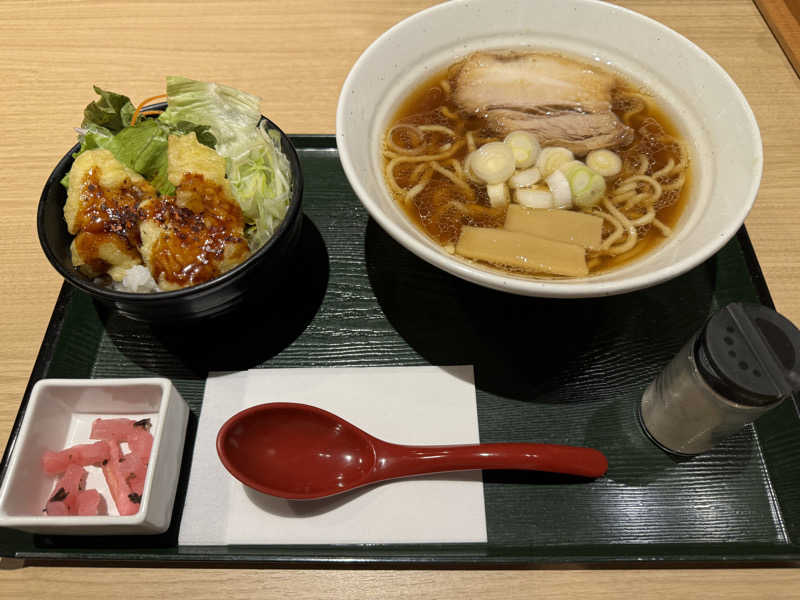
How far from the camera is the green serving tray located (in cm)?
106

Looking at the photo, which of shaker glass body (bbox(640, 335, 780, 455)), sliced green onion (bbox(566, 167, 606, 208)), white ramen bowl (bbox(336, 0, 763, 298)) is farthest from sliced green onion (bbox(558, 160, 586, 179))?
shaker glass body (bbox(640, 335, 780, 455))

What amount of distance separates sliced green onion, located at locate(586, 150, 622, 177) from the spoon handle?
0.80 metres

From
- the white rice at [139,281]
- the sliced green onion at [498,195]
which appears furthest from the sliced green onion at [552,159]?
the white rice at [139,281]

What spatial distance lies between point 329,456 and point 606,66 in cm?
138

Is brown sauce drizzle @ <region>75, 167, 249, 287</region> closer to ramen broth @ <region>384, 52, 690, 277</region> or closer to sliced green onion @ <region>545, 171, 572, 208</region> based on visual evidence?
ramen broth @ <region>384, 52, 690, 277</region>

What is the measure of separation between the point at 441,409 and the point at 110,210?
901 millimetres

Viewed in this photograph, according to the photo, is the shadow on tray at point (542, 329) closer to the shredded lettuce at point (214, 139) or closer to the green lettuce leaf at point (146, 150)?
the shredded lettuce at point (214, 139)

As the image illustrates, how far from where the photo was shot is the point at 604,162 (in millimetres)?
1482

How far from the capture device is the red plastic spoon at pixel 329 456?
109 centimetres

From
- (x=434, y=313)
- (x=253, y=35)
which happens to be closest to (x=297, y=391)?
(x=434, y=313)

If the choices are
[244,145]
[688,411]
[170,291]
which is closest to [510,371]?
[688,411]

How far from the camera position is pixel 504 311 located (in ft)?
4.48

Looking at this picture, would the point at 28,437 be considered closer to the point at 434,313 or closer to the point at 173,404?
the point at 173,404

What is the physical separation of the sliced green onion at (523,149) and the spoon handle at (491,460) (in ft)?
2.63
